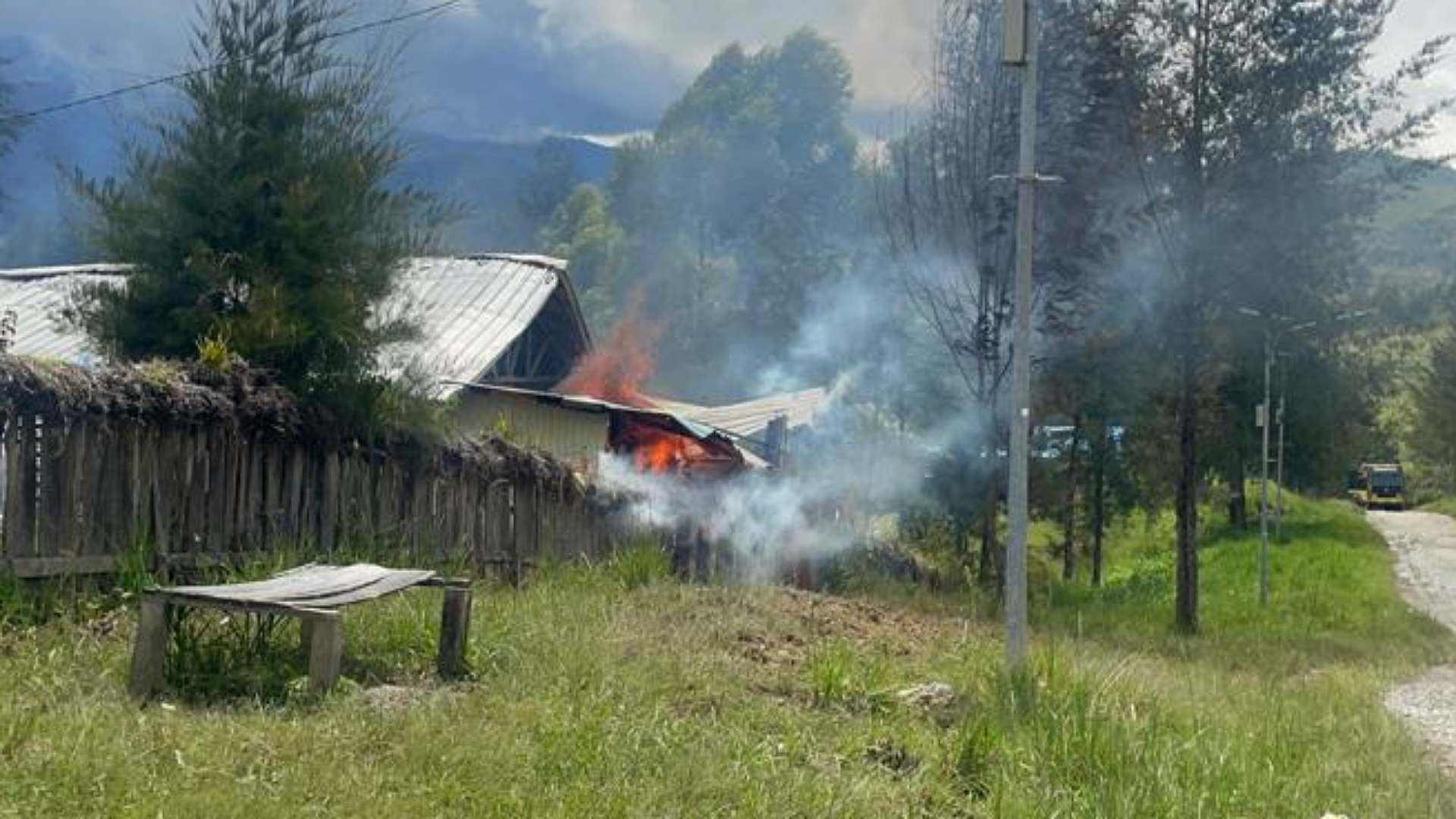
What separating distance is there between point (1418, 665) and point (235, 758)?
18.0 metres

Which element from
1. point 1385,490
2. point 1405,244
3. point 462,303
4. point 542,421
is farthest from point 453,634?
point 1385,490

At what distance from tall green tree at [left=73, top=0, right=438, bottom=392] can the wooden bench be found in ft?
13.4

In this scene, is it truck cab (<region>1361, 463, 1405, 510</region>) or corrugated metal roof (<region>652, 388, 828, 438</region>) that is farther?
truck cab (<region>1361, 463, 1405, 510</region>)

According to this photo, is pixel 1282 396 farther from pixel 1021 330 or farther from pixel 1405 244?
pixel 1021 330

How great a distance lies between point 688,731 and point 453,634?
1593 millimetres

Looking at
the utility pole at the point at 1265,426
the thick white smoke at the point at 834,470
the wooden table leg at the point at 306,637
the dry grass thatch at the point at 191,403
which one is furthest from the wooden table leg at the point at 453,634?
the utility pole at the point at 1265,426

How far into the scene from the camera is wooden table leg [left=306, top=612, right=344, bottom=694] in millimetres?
6375

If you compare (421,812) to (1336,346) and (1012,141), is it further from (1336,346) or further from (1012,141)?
(1336,346)

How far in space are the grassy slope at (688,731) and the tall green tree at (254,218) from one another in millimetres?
2677

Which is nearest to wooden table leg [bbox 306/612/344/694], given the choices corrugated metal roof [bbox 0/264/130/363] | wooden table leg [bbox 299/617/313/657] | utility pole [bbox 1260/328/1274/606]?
wooden table leg [bbox 299/617/313/657]

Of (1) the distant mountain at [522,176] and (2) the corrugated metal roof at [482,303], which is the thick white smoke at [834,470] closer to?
(2) the corrugated metal roof at [482,303]

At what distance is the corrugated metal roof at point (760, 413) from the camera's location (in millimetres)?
27219

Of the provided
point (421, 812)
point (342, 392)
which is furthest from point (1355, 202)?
point (421, 812)

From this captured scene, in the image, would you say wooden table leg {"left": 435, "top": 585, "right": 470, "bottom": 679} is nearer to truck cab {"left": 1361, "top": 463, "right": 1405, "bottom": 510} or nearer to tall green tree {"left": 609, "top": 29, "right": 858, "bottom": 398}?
tall green tree {"left": 609, "top": 29, "right": 858, "bottom": 398}
